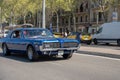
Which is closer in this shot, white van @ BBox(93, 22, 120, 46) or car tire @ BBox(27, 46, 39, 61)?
car tire @ BBox(27, 46, 39, 61)

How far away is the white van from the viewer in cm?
3478

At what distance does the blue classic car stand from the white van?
18.3 metres

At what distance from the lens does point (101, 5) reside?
5778cm

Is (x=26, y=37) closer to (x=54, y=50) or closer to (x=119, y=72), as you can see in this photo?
(x=54, y=50)

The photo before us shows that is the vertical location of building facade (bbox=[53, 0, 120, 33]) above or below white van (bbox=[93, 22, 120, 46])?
above

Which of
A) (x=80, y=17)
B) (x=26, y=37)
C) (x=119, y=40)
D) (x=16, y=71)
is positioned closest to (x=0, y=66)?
(x=16, y=71)

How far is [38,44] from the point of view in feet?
50.0

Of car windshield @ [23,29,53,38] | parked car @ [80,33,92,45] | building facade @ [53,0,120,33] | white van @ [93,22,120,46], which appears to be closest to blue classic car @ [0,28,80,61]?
car windshield @ [23,29,53,38]

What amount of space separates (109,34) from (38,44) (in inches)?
836

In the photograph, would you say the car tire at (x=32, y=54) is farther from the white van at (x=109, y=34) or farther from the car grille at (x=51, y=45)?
the white van at (x=109, y=34)

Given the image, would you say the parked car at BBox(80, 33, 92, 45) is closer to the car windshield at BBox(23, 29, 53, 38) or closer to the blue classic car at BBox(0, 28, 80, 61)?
the blue classic car at BBox(0, 28, 80, 61)

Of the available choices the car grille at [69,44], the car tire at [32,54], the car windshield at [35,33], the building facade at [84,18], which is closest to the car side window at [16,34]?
the car windshield at [35,33]

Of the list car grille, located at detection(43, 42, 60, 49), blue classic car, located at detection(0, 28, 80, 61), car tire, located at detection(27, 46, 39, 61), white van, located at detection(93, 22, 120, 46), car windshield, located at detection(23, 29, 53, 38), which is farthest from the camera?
white van, located at detection(93, 22, 120, 46)

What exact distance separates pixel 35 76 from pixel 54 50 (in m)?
4.33
